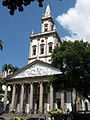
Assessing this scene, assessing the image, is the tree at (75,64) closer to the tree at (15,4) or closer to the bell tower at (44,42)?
the tree at (15,4)

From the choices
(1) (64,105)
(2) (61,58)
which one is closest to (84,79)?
(2) (61,58)

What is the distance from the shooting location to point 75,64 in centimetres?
2062

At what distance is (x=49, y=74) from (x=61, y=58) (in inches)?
447

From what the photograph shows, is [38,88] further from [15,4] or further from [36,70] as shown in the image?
[15,4]

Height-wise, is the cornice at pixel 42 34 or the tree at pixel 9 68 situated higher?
the cornice at pixel 42 34

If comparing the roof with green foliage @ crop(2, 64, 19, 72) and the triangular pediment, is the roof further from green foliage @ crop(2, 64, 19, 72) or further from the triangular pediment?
green foliage @ crop(2, 64, 19, 72)

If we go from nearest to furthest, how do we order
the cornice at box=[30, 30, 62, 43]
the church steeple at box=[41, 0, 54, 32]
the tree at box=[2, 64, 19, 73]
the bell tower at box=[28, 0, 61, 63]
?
the bell tower at box=[28, 0, 61, 63]
the cornice at box=[30, 30, 62, 43]
the church steeple at box=[41, 0, 54, 32]
the tree at box=[2, 64, 19, 73]

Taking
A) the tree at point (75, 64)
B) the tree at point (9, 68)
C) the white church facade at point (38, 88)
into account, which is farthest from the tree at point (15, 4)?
the tree at point (9, 68)

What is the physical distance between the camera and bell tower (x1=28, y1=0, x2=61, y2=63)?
41.0 metres

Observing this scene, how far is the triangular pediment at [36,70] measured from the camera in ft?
107

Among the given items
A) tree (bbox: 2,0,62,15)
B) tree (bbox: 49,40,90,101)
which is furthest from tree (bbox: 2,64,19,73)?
tree (bbox: 2,0,62,15)

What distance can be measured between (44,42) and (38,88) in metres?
14.5

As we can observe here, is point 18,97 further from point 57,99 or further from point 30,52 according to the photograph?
point 30,52

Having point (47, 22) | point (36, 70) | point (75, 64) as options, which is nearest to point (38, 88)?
point (36, 70)
